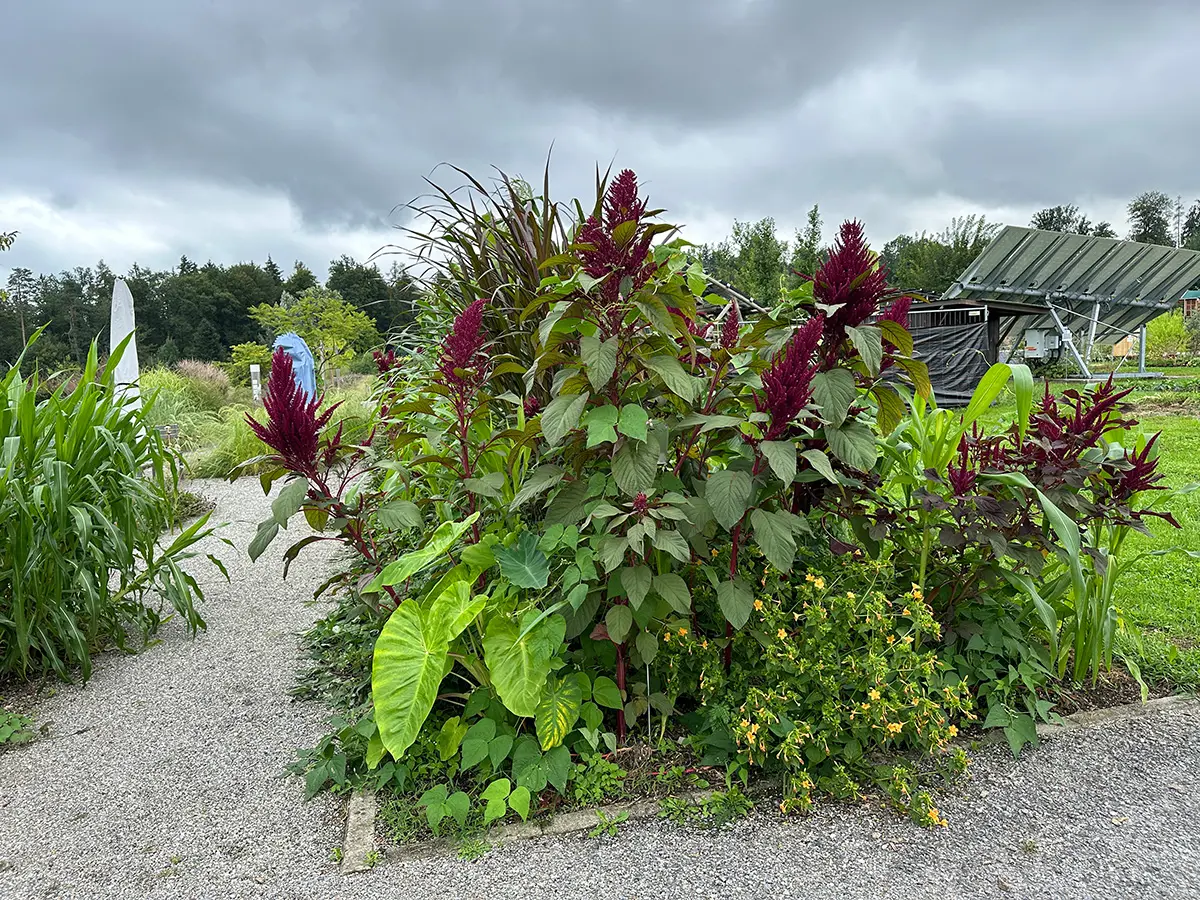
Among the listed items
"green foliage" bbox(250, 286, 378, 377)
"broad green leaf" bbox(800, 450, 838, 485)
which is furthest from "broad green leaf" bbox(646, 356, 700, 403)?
"green foliage" bbox(250, 286, 378, 377)

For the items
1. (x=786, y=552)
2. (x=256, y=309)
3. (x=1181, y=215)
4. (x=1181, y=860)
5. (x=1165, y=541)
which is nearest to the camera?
(x=1181, y=860)

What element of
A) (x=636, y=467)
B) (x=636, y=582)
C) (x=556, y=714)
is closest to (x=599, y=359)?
(x=636, y=467)

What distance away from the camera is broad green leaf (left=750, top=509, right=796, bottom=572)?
1475 millimetres

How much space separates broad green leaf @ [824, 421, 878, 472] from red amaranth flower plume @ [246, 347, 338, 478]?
45.1 inches

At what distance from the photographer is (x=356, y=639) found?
2.67 meters

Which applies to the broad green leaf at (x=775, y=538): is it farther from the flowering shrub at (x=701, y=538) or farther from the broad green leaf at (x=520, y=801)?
the broad green leaf at (x=520, y=801)

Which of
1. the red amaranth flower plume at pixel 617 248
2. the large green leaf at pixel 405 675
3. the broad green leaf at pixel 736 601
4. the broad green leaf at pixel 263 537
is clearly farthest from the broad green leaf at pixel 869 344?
the broad green leaf at pixel 263 537

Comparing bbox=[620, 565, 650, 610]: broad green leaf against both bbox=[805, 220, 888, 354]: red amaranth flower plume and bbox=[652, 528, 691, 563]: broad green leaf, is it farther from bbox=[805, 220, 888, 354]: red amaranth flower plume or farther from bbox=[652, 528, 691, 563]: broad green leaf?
bbox=[805, 220, 888, 354]: red amaranth flower plume

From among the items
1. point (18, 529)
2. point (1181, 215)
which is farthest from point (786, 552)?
point (1181, 215)

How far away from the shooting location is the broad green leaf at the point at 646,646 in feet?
5.25

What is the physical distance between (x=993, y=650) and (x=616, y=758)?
110 cm

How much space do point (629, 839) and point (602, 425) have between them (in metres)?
0.94

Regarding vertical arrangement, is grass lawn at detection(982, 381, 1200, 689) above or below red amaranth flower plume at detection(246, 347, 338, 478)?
below

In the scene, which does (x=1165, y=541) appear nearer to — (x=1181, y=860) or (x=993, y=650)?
(x=993, y=650)
